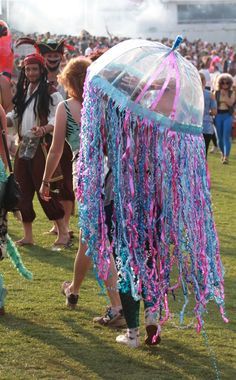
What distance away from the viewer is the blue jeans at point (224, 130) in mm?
17609

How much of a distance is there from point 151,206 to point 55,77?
469cm

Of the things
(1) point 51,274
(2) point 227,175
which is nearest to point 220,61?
(2) point 227,175

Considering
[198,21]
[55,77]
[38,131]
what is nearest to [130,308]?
[38,131]

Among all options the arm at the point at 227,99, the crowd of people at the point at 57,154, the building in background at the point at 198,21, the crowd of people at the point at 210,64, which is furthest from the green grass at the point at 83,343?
the building in background at the point at 198,21

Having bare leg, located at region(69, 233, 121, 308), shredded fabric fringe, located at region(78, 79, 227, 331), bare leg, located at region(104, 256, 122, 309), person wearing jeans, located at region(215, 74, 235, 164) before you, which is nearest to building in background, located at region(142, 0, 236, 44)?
person wearing jeans, located at region(215, 74, 235, 164)

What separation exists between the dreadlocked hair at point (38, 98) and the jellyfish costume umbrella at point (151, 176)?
3138 millimetres

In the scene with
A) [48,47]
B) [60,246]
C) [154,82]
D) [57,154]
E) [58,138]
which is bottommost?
[60,246]

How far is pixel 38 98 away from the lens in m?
8.67

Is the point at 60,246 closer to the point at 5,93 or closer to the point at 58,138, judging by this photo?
the point at 5,93

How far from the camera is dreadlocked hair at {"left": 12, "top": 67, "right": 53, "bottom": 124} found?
28.4ft

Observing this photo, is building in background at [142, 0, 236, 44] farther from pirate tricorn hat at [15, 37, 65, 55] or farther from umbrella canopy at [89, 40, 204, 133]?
umbrella canopy at [89, 40, 204, 133]

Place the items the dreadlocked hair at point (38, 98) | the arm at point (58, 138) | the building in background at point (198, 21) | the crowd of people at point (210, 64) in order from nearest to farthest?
1. the arm at point (58, 138)
2. the dreadlocked hair at point (38, 98)
3. the crowd of people at point (210, 64)
4. the building in background at point (198, 21)

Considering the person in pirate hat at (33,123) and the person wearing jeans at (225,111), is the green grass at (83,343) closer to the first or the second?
the person in pirate hat at (33,123)

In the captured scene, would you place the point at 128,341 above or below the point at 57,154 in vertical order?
below
